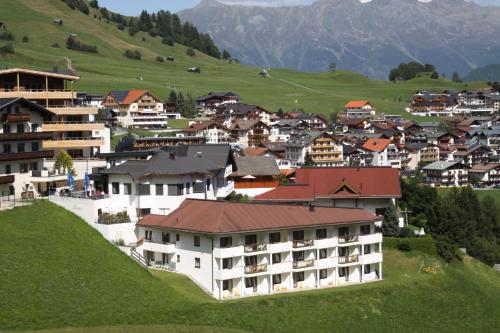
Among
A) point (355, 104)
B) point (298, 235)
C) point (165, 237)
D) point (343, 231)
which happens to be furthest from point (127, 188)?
point (355, 104)

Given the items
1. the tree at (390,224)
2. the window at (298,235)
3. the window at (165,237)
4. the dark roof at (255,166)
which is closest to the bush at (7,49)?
the dark roof at (255,166)

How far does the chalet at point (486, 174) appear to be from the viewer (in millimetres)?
130000

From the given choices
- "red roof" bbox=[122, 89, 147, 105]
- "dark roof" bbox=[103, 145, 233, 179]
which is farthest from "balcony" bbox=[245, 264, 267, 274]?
"red roof" bbox=[122, 89, 147, 105]

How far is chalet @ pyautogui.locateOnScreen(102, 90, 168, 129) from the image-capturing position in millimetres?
132750

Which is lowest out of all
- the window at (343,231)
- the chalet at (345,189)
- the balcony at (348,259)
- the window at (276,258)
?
the balcony at (348,259)

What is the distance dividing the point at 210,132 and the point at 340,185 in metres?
67.8

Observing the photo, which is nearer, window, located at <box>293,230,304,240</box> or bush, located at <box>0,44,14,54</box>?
window, located at <box>293,230,304,240</box>

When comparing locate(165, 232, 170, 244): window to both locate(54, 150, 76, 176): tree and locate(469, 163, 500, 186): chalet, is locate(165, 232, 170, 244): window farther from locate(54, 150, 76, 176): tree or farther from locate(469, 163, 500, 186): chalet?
locate(469, 163, 500, 186): chalet

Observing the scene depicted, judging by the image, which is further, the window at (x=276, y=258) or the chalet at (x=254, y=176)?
the chalet at (x=254, y=176)

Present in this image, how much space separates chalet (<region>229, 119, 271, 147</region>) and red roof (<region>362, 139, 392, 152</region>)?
17.2 metres

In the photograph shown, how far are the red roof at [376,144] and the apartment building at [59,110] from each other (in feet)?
243

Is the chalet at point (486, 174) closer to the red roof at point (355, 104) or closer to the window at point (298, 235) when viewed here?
the red roof at point (355, 104)

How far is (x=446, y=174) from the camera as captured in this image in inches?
4825

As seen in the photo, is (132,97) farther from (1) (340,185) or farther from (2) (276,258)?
(2) (276,258)
